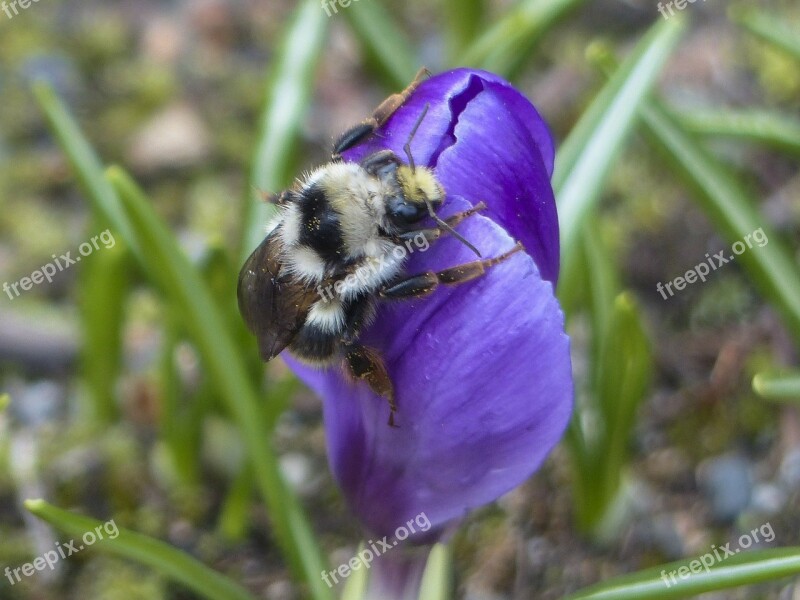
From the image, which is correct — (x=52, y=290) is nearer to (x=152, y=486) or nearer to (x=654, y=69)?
(x=152, y=486)

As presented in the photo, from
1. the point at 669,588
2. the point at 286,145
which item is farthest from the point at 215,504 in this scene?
the point at 669,588

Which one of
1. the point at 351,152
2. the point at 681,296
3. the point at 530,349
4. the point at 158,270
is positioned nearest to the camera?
the point at 530,349

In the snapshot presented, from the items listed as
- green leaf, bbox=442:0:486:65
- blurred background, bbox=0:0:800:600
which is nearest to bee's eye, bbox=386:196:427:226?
blurred background, bbox=0:0:800:600

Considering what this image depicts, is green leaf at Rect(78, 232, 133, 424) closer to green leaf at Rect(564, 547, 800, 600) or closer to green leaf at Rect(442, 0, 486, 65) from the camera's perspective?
green leaf at Rect(564, 547, 800, 600)

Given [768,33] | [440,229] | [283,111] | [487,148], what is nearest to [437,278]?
[440,229]

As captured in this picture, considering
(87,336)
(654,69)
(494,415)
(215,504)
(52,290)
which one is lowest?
(215,504)

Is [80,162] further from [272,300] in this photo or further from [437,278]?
[437,278]

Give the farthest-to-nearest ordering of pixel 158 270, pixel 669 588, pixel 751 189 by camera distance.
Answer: pixel 751 189 → pixel 158 270 → pixel 669 588
